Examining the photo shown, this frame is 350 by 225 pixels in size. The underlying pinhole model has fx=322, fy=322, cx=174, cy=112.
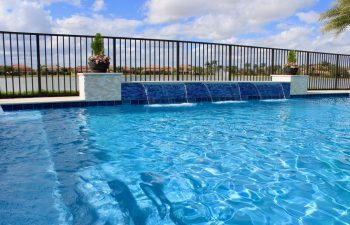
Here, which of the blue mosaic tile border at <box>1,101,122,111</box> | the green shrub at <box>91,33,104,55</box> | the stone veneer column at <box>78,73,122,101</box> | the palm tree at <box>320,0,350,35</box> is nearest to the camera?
the blue mosaic tile border at <box>1,101,122,111</box>

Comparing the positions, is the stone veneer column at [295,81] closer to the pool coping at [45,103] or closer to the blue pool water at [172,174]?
the pool coping at [45,103]

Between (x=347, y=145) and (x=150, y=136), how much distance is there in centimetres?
271

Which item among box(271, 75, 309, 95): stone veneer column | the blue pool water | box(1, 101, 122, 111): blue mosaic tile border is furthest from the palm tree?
box(1, 101, 122, 111): blue mosaic tile border

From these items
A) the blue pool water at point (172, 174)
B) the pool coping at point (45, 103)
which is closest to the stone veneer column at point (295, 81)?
the pool coping at point (45, 103)

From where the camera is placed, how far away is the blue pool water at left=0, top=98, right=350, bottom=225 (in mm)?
2232

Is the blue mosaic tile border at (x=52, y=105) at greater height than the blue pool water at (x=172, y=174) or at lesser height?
greater

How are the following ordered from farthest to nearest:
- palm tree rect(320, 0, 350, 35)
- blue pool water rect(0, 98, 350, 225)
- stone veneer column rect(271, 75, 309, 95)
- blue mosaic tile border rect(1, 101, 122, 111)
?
palm tree rect(320, 0, 350, 35) < stone veneer column rect(271, 75, 309, 95) < blue mosaic tile border rect(1, 101, 122, 111) < blue pool water rect(0, 98, 350, 225)

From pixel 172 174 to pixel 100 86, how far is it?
6244 millimetres

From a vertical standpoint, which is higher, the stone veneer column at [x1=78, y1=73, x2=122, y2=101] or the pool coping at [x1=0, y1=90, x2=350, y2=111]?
the stone veneer column at [x1=78, y1=73, x2=122, y2=101]

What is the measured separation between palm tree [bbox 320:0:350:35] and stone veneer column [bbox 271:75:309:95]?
2.80 metres

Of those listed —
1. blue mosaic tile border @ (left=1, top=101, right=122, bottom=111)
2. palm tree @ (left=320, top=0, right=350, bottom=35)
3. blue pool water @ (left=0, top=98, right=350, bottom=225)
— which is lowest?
blue pool water @ (left=0, top=98, right=350, bottom=225)

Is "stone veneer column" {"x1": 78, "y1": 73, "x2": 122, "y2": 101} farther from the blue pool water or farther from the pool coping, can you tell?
the blue pool water

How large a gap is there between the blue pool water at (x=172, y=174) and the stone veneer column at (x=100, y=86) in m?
3.12

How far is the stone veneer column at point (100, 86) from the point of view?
8.60 metres
